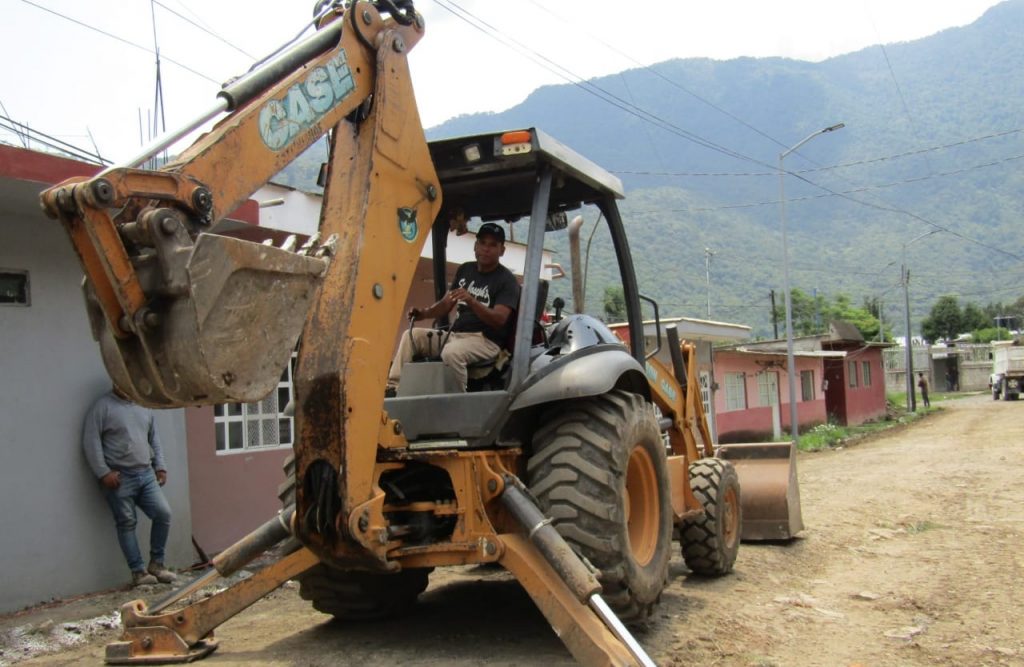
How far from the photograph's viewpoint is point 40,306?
24.7ft

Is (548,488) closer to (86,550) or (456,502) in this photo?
(456,502)

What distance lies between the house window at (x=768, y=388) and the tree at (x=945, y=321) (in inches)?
2226

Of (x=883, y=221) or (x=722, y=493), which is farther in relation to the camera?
(x=883, y=221)

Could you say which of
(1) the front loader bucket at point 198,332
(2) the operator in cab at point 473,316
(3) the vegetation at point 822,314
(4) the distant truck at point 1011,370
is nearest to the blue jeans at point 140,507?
(2) the operator in cab at point 473,316

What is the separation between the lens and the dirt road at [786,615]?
4.95m

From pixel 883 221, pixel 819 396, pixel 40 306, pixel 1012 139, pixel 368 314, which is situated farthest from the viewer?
pixel 1012 139

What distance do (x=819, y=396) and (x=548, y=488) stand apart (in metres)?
30.9

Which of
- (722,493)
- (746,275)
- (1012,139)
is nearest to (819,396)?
(722,493)

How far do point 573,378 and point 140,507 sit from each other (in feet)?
15.0

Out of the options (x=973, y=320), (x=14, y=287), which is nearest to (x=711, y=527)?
(x=14, y=287)

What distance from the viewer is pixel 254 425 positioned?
9.98m

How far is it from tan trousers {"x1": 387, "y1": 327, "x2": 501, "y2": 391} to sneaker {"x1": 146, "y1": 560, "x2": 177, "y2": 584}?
3582 millimetres

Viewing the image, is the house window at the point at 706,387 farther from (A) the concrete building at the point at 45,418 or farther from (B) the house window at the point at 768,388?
(A) the concrete building at the point at 45,418

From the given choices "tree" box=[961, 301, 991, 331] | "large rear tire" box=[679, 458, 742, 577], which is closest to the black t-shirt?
"large rear tire" box=[679, 458, 742, 577]
